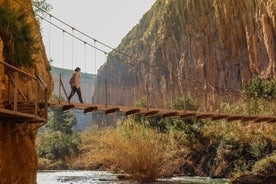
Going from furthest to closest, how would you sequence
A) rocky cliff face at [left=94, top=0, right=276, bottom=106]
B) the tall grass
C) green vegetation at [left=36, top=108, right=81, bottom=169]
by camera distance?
rocky cliff face at [left=94, top=0, right=276, bottom=106] < green vegetation at [left=36, top=108, right=81, bottom=169] < the tall grass

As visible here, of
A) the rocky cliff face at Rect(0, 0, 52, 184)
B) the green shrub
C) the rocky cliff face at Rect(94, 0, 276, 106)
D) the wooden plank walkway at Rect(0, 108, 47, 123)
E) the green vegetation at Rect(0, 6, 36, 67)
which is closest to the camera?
the wooden plank walkway at Rect(0, 108, 47, 123)

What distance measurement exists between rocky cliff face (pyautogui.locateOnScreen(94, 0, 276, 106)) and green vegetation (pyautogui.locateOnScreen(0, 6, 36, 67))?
63.1 feet

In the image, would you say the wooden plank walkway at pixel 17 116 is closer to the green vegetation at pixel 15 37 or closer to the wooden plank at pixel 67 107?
the green vegetation at pixel 15 37

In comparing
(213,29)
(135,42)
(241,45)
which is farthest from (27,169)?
(135,42)

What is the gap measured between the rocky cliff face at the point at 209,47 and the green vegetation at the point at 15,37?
19.2 meters

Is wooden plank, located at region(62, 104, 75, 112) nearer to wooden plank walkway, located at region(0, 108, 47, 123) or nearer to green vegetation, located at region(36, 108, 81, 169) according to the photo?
wooden plank walkway, located at region(0, 108, 47, 123)

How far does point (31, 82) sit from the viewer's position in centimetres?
1356

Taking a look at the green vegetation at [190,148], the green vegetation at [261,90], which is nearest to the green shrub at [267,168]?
the green vegetation at [190,148]

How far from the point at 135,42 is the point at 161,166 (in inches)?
2940

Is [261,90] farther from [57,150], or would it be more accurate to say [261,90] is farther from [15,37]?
[15,37]

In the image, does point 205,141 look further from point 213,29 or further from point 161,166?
point 213,29

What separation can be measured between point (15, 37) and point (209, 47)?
49984 mm

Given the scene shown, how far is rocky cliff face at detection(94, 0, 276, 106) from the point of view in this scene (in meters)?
47.7

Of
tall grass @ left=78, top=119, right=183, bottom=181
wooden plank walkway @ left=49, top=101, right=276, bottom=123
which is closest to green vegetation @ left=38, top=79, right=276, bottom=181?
tall grass @ left=78, top=119, right=183, bottom=181
